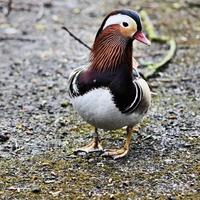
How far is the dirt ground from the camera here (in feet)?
11.5

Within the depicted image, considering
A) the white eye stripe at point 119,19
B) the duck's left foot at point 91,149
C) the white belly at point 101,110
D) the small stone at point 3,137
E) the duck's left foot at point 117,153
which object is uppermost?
the white eye stripe at point 119,19

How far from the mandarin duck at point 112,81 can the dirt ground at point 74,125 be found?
0.37 m

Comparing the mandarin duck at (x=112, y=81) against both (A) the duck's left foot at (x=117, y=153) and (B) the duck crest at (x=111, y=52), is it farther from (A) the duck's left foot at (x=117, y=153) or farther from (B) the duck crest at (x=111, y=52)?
(A) the duck's left foot at (x=117, y=153)

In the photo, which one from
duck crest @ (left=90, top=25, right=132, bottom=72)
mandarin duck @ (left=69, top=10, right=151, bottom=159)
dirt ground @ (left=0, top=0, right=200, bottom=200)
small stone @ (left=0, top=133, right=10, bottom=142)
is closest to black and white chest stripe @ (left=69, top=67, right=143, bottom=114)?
mandarin duck @ (left=69, top=10, right=151, bottom=159)

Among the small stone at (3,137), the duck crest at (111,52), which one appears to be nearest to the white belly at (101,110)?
the duck crest at (111,52)

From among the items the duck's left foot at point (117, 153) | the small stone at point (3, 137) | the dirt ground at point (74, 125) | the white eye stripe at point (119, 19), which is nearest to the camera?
the white eye stripe at point (119, 19)

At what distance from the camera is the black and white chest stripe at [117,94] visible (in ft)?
11.5

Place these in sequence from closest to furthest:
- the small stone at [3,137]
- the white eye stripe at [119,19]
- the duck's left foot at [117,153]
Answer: the white eye stripe at [119,19] < the duck's left foot at [117,153] < the small stone at [3,137]

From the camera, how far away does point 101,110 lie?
3475 mm

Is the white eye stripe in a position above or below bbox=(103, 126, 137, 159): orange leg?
above

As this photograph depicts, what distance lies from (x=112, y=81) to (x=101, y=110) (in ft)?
0.62

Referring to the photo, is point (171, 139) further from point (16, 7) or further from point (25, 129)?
point (16, 7)

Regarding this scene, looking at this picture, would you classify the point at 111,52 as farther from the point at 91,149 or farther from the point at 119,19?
the point at 91,149

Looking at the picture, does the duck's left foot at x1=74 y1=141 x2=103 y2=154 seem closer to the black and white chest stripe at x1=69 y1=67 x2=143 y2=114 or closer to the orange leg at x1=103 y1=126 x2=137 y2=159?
the orange leg at x1=103 y1=126 x2=137 y2=159
